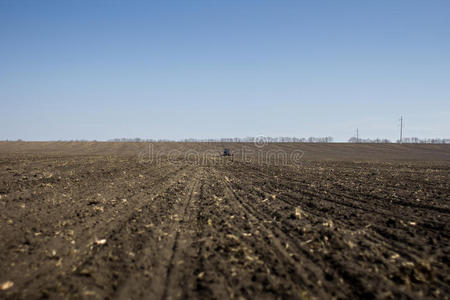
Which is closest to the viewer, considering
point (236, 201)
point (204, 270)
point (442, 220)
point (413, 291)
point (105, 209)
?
point (413, 291)

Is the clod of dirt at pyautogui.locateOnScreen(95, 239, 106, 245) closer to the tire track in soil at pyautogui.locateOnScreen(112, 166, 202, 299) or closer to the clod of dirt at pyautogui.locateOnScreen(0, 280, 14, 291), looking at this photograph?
the tire track in soil at pyautogui.locateOnScreen(112, 166, 202, 299)

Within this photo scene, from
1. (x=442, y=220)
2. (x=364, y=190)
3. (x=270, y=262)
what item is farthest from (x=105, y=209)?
(x=364, y=190)

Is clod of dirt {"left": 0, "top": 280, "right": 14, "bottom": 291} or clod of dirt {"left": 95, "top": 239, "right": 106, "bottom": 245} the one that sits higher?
clod of dirt {"left": 95, "top": 239, "right": 106, "bottom": 245}

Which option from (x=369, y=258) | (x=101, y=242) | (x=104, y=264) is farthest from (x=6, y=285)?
(x=369, y=258)

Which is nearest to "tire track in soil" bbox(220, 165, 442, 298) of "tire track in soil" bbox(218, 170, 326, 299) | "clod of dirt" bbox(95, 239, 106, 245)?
"tire track in soil" bbox(218, 170, 326, 299)

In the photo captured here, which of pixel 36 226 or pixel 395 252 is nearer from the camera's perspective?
pixel 395 252

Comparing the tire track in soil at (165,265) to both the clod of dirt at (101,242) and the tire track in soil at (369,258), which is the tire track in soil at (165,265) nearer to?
the clod of dirt at (101,242)

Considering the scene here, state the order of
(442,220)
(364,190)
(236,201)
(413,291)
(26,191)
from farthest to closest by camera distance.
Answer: (364,190), (26,191), (236,201), (442,220), (413,291)

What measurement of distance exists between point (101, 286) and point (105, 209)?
5.52 meters

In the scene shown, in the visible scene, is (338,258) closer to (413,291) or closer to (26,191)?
(413,291)

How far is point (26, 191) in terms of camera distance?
12.6 metres

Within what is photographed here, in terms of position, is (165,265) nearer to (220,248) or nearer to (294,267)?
(220,248)

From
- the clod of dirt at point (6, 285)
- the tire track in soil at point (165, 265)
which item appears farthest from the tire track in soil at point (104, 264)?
the clod of dirt at point (6, 285)

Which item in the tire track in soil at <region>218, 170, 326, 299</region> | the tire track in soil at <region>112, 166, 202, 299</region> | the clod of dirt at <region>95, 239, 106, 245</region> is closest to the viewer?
the tire track in soil at <region>112, 166, 202, 299</region>
